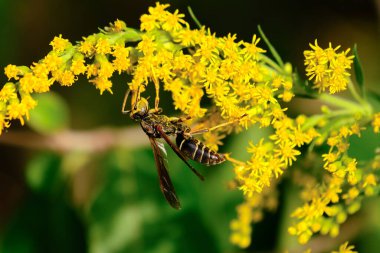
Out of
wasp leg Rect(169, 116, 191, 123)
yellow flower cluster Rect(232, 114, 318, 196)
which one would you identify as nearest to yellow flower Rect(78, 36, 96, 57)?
wasp leg Rect(169, 116, 191, 123)

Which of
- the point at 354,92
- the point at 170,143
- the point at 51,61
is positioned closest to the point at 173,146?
the point at 170,143

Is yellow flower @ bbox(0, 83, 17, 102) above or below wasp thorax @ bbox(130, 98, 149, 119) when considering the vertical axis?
below

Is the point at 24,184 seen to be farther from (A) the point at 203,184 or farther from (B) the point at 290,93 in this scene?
(B) the point at 290,93

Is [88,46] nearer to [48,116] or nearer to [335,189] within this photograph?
[335,189]

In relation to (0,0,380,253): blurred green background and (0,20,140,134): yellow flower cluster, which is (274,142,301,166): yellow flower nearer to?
(0,20,140,134): yellow flower cluster

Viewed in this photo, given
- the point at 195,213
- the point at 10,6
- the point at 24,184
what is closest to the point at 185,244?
the point at 195,213

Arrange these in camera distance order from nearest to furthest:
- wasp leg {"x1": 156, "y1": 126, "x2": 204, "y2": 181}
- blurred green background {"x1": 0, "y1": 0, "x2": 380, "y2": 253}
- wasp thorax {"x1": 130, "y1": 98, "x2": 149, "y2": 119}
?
1. wasp leg {"x1": 156, "y1": 126, "x2": 204, "y2": 181}
2. wasp thorax {"x1": 130, "y1": 98, "x2": 149, "y2": 119}
3. blurred green background {"x1": 0, "y1": 0, "x2": 380, "y2": 253}

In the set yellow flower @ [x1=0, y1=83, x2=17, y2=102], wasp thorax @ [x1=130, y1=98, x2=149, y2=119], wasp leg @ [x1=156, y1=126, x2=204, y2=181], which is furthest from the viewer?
wasp thorax @ [x1=130, y1=98, x2=149, y2=119]
